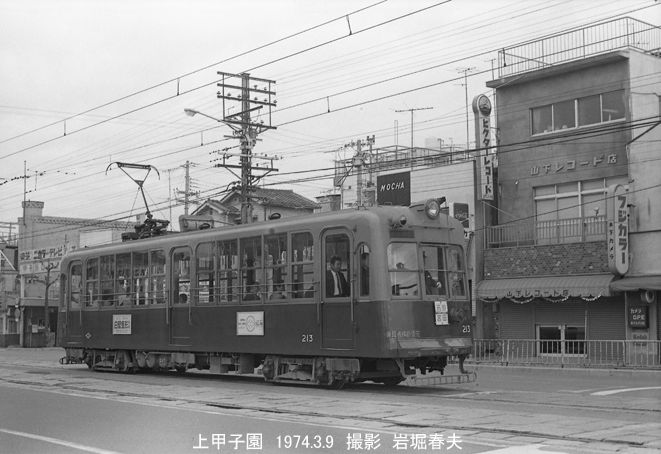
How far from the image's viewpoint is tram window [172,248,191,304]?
64.5 feet

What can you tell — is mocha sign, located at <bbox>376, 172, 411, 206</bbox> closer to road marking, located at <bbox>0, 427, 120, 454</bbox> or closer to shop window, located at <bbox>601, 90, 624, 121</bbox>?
shop window, located at <bbox>601, 90, 624, 121</bbox>

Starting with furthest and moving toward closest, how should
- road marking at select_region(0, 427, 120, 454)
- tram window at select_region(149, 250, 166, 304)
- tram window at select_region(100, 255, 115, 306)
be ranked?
1. tram window at select_region(100, 255, 115, 306)
2. tram window at select_region(149, 250, 166, 304)
3. road marking at select_region(0, 427, 120, 454)

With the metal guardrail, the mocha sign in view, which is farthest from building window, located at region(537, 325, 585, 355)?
the mocha sign

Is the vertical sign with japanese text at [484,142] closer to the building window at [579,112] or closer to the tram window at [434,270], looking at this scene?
the building window at [579,112]

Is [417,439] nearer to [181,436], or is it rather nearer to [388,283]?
[181,436]

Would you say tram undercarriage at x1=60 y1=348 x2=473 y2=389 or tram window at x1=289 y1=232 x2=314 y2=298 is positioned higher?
tram window at x1=289 y1=232 x2=314 y2=298

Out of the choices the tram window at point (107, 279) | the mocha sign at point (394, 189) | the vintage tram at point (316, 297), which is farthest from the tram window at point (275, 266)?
the mocha sign at point (394, 189)

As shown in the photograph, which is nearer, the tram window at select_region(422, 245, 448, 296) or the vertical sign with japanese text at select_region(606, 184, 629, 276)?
the tram window at select_region(422, 245, 448, 296)

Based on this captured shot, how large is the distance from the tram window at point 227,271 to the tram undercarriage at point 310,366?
4.35 ft

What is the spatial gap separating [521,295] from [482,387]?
38.0ft

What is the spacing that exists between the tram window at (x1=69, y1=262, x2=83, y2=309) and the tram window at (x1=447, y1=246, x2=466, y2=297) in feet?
36.2

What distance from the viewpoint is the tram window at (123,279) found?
2159 cm

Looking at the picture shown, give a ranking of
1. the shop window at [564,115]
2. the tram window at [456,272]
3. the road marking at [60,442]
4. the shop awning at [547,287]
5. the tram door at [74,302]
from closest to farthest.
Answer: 1. the road marking at [60,442]
2. the tram window at [456,272]
3. the tram door at [74,302]
4. the shop awning at [547,287]
5. the shop window at [564,115]

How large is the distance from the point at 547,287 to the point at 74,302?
1431 centimetres
